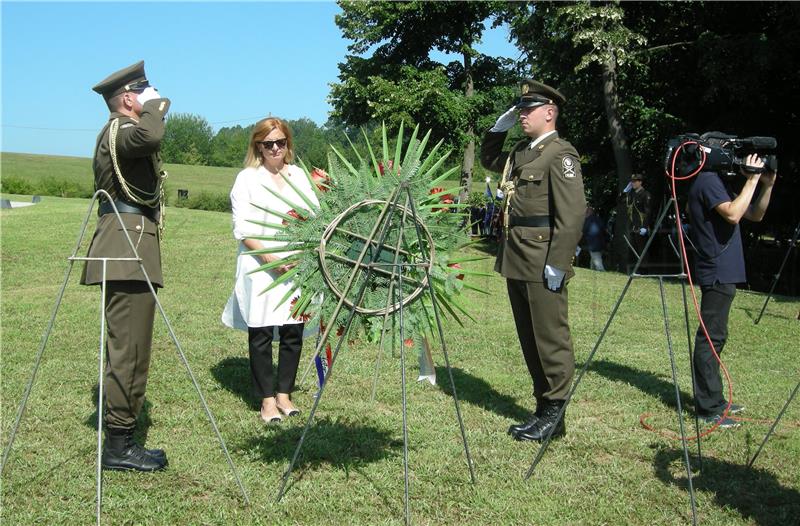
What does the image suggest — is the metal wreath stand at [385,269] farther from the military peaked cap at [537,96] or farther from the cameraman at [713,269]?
the cameraman at [713,269]

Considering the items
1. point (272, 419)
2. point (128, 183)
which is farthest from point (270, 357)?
point (128, 183)

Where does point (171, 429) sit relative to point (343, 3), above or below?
below

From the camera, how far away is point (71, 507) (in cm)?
425

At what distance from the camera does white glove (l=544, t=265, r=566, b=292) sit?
17.3 ft

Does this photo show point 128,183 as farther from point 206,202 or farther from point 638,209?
point 206,202

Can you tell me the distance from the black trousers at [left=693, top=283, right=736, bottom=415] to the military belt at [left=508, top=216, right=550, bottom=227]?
164 centimetres

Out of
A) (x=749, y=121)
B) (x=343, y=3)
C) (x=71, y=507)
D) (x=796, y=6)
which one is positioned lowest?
(x=71, y=507)

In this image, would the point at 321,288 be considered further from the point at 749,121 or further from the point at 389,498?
the point at 749,121

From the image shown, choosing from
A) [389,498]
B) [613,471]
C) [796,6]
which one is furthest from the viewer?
[796,6]

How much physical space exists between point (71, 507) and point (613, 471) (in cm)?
330

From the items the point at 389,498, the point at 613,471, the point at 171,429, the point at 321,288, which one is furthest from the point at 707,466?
the point at 171,429

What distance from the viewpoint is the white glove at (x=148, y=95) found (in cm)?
466

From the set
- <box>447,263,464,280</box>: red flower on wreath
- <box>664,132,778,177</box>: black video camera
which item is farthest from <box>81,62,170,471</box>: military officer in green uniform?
<box>664,132,778,177</box>: black video camera

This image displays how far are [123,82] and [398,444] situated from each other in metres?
3.02
